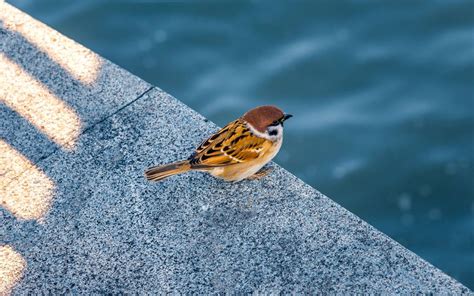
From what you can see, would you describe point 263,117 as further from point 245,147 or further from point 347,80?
point 347,80

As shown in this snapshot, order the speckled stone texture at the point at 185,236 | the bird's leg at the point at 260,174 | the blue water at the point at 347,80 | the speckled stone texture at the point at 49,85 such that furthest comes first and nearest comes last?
the blue water at the point at 347,80, the speckled stone texture at the point at 49,85, the bird's leg at the point at 260,174, the speckled stone texture at the point at 185,236

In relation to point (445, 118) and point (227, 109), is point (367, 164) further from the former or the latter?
point (227, 109)

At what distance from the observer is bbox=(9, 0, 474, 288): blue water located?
7617 mm

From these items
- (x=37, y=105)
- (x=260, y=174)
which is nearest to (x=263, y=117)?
(x=260, y=174)

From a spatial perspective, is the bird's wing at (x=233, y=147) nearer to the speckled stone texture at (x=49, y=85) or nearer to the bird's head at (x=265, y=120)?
the bird's head at (x=265, y=120)

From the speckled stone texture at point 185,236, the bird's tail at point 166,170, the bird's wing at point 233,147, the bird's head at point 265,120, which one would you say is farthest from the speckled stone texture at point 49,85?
the bird's head at point 265,120

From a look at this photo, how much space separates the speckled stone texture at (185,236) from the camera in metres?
3.79

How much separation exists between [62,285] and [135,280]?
0.38 m

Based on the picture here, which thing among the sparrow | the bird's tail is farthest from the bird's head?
the bird's tail

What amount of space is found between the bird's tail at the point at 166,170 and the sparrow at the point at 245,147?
1.0 inches

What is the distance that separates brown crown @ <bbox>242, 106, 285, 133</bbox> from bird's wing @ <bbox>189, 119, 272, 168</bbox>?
6 cm

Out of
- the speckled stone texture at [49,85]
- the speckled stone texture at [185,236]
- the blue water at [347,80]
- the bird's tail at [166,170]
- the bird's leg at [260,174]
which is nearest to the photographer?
the speckled stone texture at [185,236]

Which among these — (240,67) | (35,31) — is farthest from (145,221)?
(240,67)

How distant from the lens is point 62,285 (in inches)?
150
